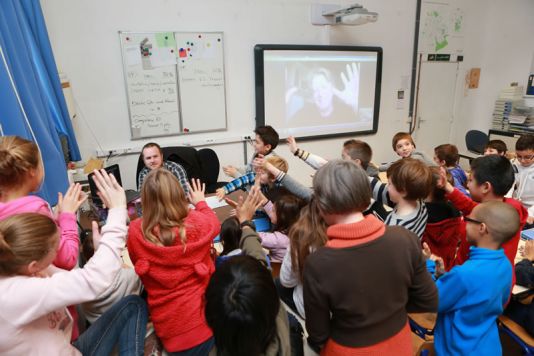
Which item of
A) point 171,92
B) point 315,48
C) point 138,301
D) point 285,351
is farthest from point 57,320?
point 315,48

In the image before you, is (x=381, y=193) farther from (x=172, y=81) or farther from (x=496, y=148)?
(x=172, y=81)

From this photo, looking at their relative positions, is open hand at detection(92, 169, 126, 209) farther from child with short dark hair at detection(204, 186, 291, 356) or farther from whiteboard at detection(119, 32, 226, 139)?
whiteboard at detection(119, 32, 226, 139)

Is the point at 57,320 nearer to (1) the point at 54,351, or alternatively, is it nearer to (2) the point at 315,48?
(1) the point at 54,351

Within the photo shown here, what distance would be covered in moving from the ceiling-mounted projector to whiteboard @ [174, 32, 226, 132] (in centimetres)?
125

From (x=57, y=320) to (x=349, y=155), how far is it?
208cm

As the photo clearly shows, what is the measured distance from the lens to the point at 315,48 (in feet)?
13.5

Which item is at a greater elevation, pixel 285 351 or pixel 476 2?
pixel 476 2

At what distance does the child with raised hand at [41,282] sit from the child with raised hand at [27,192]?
9 cm

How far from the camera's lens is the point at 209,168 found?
3.56 metres

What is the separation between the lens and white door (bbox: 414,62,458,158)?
500 centimetres

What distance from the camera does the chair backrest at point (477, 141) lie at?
4789 millimetres

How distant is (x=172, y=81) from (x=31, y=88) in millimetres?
1645

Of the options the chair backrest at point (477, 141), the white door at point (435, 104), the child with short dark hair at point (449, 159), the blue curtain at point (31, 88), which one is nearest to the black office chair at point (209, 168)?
the blue curtain at point (31, 88)

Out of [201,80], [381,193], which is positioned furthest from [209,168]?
[381,193]
